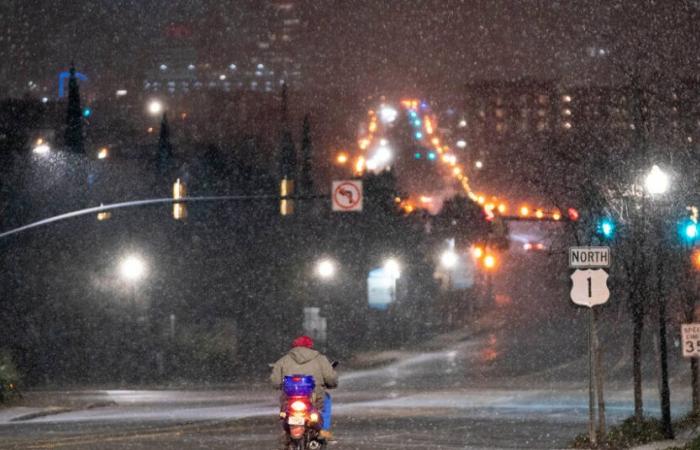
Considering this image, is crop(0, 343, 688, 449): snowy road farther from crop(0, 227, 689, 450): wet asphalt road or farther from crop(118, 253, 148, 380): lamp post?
crop(118, 253, 148, 380): lamp post

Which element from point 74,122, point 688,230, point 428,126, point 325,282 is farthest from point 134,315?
point 428,126

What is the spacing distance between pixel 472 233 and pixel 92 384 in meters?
21.6

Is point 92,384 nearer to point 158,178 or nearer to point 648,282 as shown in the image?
point 158,178

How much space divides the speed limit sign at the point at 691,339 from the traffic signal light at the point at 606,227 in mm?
3156

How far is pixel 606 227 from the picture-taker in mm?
23094

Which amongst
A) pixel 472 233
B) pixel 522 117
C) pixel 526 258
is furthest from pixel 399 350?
pixel 522 117

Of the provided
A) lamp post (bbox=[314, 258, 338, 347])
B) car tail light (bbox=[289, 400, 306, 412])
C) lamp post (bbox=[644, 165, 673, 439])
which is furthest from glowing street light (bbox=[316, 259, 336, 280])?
car tail light (bbox=[289, 400, 306, 412])

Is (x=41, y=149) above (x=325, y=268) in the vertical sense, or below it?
above

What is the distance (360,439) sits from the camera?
2123cm

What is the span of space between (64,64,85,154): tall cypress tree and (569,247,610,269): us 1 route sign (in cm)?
3669

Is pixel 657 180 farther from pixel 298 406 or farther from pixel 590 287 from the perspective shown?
pixel 298 406

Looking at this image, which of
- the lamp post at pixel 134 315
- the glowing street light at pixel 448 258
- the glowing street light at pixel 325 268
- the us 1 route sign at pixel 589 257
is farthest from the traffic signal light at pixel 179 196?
the glowing street light at pixel 448 258

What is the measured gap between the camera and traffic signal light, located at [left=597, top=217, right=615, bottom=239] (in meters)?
23.1

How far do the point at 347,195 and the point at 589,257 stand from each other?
1335 centimetres
